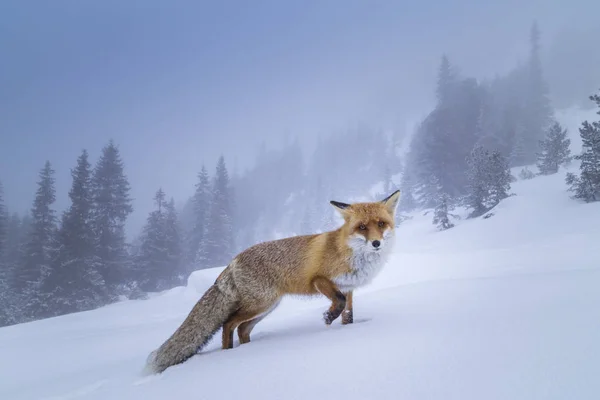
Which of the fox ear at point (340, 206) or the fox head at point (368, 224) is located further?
the fox ear at point (340, 206)

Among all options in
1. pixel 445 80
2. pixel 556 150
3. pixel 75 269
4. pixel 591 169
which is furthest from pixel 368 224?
pixel 445 80

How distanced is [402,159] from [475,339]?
226 ft

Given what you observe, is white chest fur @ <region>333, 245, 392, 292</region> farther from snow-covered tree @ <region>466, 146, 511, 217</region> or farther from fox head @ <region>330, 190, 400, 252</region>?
snow-covered tree @ <region>466, 146, 511, 217</region>

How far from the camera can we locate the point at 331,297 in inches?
143

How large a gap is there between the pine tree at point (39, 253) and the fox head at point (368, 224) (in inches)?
1191

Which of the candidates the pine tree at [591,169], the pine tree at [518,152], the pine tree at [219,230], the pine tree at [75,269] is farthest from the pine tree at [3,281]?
the pine tree at [518,152]

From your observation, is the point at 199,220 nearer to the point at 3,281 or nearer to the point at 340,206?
the point at 3,281

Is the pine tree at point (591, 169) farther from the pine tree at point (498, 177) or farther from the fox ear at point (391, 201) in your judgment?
the fox ear at point (391, 201)

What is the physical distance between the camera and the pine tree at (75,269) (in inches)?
982

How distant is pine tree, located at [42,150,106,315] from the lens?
25.0 m

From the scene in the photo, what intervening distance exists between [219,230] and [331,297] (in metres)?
34.5

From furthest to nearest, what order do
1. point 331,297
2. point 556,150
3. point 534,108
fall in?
point 534,108 → point 556,150 → point 331,297

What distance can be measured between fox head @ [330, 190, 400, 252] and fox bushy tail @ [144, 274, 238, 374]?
1692 mm

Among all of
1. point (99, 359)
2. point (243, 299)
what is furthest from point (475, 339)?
point (99, 359)
